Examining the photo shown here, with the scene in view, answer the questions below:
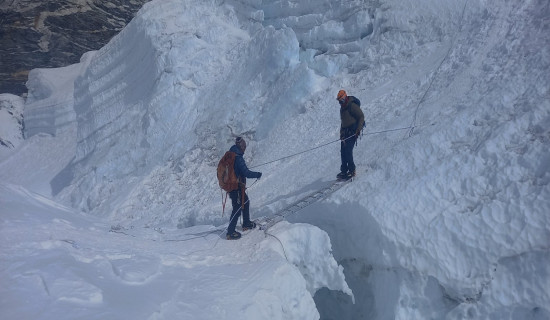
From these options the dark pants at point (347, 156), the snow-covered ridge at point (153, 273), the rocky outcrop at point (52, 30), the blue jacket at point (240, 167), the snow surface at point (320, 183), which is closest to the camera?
the snow-covered ridge at point (153, 273)

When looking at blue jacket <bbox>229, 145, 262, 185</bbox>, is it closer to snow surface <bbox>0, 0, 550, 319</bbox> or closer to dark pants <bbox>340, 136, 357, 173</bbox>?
snow surface <bbox>0, 0, 550, 319</bbox>

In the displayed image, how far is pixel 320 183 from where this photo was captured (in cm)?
666

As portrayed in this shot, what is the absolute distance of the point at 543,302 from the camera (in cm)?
394

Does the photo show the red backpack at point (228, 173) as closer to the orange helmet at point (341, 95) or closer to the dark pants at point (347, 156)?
the dark pants at point (347, 156)

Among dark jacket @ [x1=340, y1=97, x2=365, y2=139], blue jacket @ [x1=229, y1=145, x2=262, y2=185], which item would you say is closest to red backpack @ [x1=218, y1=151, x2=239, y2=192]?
blue jacket @ [x1=229, y1=145, x2=262, y2=185]

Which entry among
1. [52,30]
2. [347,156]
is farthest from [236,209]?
[52,30]

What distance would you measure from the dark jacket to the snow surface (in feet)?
1.73

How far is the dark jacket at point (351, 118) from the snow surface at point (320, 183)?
0.53m

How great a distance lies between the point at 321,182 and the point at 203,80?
6.79 meters

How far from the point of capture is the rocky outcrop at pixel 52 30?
57.3 feet

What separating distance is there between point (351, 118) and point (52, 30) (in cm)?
1665

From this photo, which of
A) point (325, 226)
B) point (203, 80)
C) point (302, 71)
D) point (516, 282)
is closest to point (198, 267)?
point (325, 226)

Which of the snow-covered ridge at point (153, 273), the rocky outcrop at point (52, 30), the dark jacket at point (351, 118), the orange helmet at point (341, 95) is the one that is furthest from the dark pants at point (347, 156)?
the rocky outcrop at point (52, 30)

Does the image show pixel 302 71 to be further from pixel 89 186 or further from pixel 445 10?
pixel 89 186
